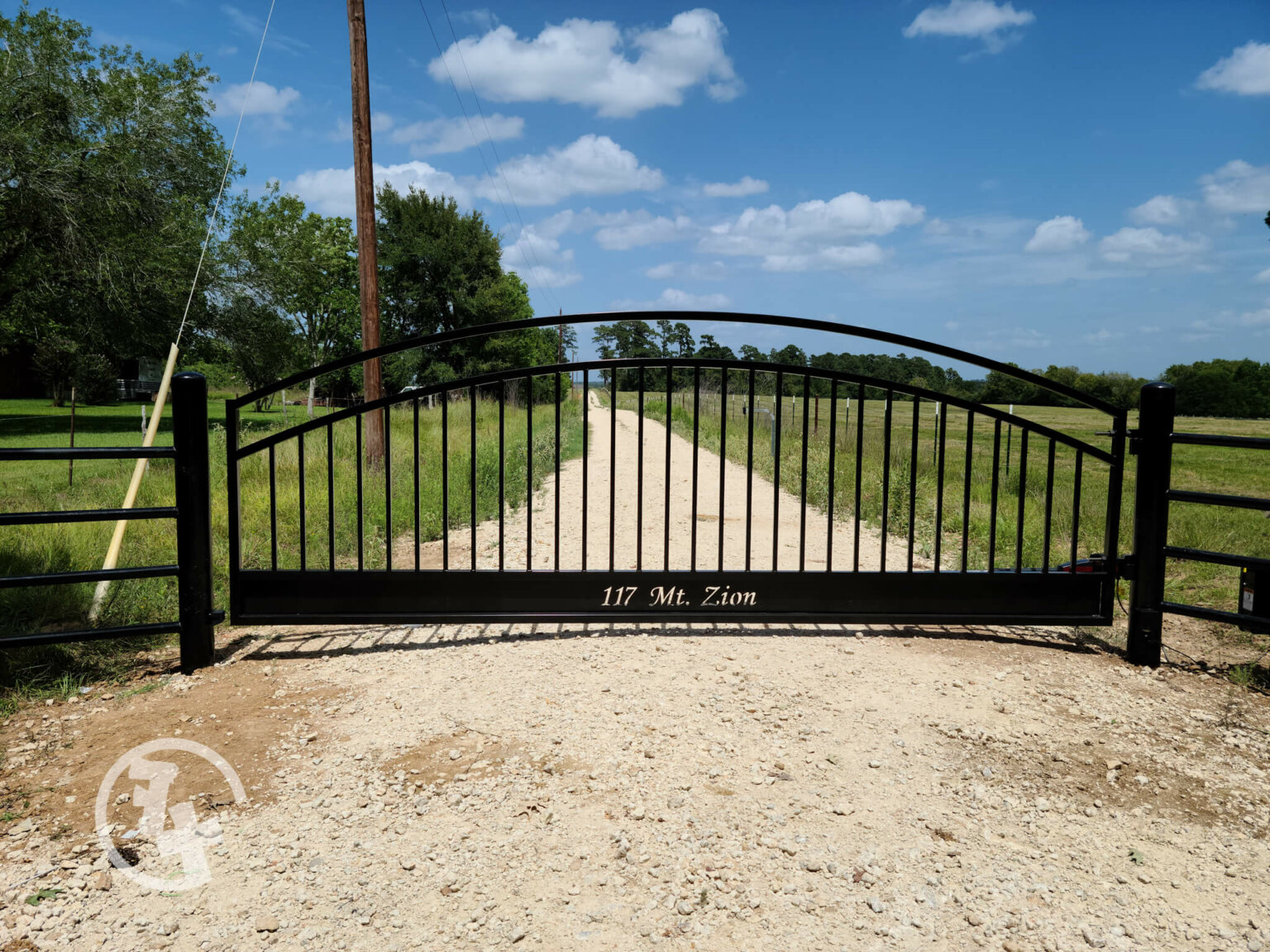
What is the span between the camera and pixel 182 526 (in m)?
4.12

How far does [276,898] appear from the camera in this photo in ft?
7.75

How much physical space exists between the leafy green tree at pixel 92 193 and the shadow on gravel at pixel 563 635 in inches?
852

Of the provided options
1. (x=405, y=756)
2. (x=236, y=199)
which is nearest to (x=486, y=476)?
(x=405, y=756)

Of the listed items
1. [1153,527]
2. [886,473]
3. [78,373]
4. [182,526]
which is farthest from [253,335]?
[1153,527]

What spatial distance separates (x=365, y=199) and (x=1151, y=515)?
38.0 ft

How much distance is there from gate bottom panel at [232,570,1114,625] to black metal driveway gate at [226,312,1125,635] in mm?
10

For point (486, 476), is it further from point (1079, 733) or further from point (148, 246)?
point (148, 246)

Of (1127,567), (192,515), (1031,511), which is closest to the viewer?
(192,515)

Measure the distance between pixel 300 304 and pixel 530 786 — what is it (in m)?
55.9

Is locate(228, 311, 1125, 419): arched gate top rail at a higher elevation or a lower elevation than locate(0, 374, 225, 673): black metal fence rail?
higher

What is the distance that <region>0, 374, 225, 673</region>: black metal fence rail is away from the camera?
150 inches

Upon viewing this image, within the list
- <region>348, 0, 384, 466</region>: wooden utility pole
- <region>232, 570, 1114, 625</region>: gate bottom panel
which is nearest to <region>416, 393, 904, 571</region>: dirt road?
<region>232, 570, 1114, 625</region>: gate bottom panel

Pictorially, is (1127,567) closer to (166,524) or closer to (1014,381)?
(166,524)

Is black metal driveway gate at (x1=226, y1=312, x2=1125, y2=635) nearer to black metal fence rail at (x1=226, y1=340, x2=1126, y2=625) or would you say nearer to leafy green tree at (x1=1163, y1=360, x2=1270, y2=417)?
black metal fence rail at (x1=226, y1=340, x2=1126, y2=625)
